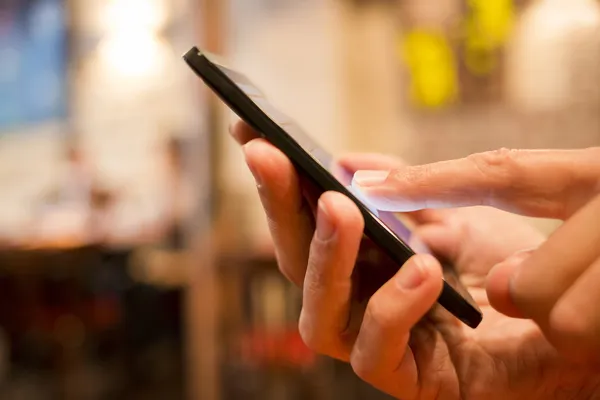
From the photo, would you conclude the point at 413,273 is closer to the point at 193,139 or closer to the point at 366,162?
the point at 366,162

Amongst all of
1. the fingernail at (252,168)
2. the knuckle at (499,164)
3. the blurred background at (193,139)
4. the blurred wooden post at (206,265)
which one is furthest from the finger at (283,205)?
the blurred wooden post at (206,265)

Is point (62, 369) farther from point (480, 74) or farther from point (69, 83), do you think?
point (480, 74)

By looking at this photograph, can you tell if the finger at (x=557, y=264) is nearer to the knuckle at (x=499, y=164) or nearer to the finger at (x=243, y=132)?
the knuckle at (x=499, y=164)

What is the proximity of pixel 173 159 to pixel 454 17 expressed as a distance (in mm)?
1082

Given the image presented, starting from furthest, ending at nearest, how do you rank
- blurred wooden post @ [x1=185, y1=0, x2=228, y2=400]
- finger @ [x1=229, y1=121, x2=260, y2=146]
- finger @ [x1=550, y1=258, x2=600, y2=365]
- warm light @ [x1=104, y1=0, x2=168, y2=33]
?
1. warm light @ [x1=104, y1=0, x2=168, y2=33]
2. blurred wooden post @ [x1=185, y1=0, x2=228, y2=400]
3. finger @ [x1=229, y1=121, x2=260, y2=146]
4. finger @ [x1=550, y1=258, x2=600, y2=365]

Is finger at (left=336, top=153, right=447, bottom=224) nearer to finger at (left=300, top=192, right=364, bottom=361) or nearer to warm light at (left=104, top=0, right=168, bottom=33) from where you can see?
finger at (left=300, top=192, right=364, bottom=361)

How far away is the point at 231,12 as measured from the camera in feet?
7.73

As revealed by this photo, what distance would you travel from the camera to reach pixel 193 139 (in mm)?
1616

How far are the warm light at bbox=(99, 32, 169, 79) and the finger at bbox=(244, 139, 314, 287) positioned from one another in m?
2.28

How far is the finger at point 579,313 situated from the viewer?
0.35 metres

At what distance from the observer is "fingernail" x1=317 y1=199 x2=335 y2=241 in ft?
1.30

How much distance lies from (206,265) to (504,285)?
1307 millimetres

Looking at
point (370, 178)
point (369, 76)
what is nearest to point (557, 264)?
point (370, 178)

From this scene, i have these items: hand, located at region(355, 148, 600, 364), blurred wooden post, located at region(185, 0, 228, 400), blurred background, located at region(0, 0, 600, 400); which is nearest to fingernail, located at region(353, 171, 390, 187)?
hand, located at region(355, 148, 600, 364)
